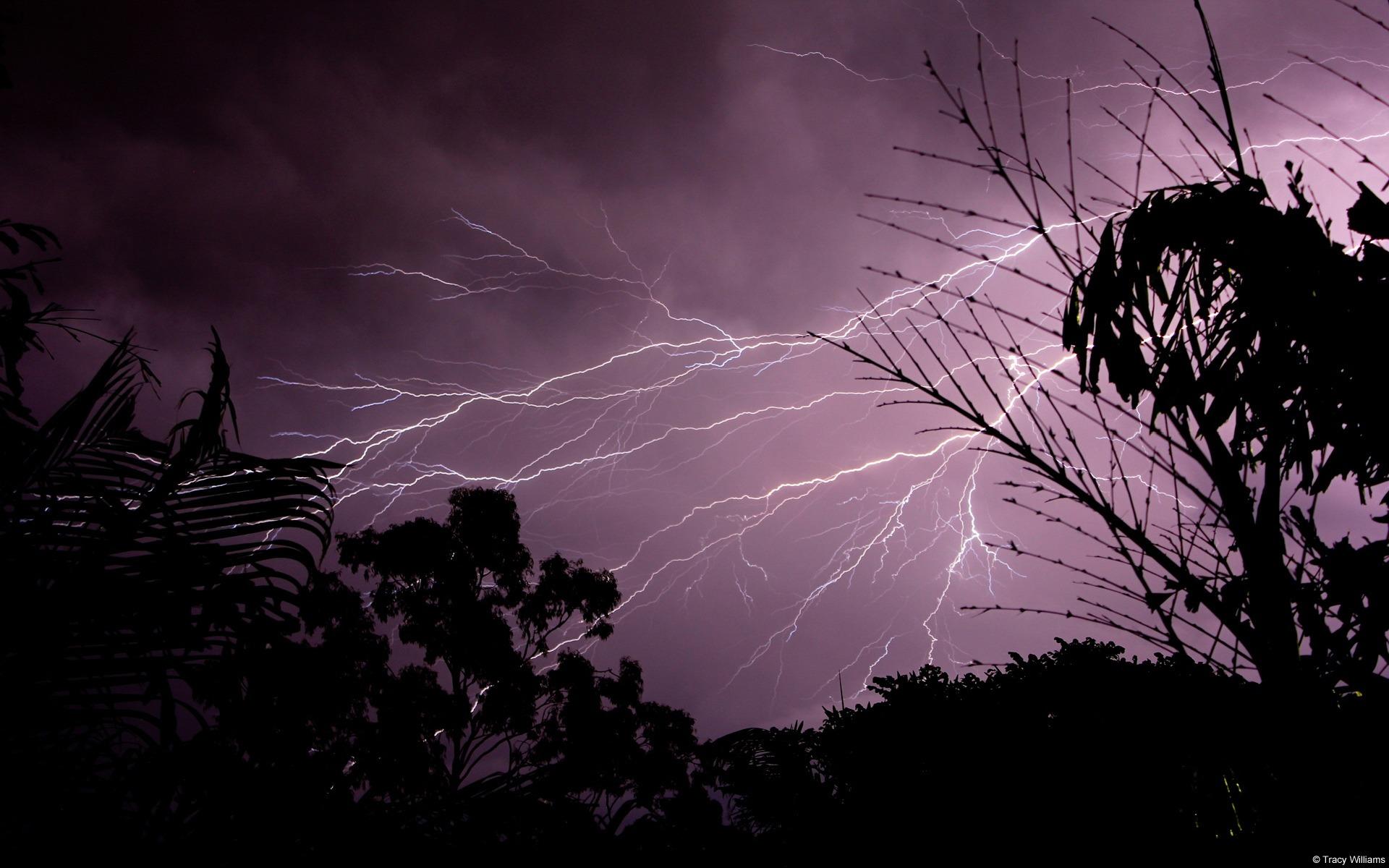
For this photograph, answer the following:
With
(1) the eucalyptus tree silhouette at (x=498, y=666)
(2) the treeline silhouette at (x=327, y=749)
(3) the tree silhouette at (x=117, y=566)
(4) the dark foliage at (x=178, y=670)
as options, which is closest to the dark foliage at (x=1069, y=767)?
(2) the treeline silhouette at (x=327, y=749)

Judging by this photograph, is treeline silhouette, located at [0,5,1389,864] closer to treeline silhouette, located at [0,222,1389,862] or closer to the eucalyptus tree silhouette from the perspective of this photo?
treeline silhouette, located at [0,222,1389,862]

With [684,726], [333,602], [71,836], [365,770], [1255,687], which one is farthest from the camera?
[684,726]

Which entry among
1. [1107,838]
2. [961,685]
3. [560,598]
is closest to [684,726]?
[560,598]

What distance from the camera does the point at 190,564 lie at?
5.16 ft

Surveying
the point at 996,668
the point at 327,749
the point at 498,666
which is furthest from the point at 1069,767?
the point at 498,666

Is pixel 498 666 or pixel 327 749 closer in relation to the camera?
pixel 327 749

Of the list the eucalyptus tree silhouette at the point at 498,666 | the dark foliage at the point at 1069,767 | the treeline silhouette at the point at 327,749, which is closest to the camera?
the dark foliage at the point at 1069,767

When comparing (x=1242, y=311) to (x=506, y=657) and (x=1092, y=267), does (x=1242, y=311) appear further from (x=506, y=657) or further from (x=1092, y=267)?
(x=506, y=657)

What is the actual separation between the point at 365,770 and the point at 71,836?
9473 mm

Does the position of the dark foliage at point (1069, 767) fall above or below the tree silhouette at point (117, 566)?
below

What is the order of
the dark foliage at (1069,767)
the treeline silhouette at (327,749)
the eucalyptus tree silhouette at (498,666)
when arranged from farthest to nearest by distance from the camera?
the eucalyptus tree silhouette at (498,666) < the treeline silhouette at (327,749) < the dark foliage at (1069,767)

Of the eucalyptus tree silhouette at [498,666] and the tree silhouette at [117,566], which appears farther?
the eucalyptus tree silhouette at [498,666]

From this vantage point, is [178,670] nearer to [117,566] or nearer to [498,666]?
[117,566]

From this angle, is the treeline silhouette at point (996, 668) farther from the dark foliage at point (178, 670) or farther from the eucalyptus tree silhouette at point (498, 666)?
the eucalyptus tree silhouette at point (498, 666)
